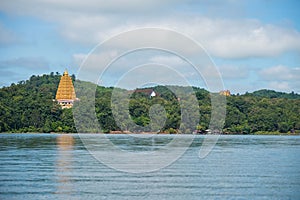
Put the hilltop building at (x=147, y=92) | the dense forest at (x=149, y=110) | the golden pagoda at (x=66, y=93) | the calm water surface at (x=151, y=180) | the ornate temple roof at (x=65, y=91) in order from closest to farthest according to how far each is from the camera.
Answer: the calm water surface at (x=151, y=180), the dense forest at (x=149, y=110), the hilltop building at (x=147, y=92), the golden pagoda at (x=66, y=93), the ornate temple roof at (x=65, y=91)

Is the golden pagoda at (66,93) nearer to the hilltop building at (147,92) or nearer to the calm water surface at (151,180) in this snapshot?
the hilltop building at (147,92)

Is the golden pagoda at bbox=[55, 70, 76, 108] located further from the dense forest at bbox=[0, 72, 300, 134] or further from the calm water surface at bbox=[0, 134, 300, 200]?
the calm water surface at bbox=[0, 134, 300, 200]

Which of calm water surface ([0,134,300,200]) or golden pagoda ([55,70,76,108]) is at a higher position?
golden pagoda ([55,70,76,108])

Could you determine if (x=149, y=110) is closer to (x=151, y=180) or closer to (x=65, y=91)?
(x=65, y=91)

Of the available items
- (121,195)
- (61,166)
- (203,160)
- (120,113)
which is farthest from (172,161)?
(120,113)

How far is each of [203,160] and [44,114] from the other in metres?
71.0

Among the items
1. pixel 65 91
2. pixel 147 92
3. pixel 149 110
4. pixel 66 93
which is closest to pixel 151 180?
pixel 149 110

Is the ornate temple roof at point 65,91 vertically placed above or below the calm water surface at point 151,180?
above

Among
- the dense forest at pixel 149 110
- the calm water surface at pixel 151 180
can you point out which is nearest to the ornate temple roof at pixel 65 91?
the dense forest at pixel 149 110

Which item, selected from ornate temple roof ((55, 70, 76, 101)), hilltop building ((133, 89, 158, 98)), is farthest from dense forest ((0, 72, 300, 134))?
ornate temple roof ((55, 70, 76, 101))

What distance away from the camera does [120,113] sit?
103438 millimetres

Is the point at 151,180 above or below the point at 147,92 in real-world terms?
below

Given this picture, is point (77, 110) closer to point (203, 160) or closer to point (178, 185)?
point (203, 160)

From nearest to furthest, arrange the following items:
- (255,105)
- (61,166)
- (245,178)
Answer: (245,178), (61,166), (255,105)
